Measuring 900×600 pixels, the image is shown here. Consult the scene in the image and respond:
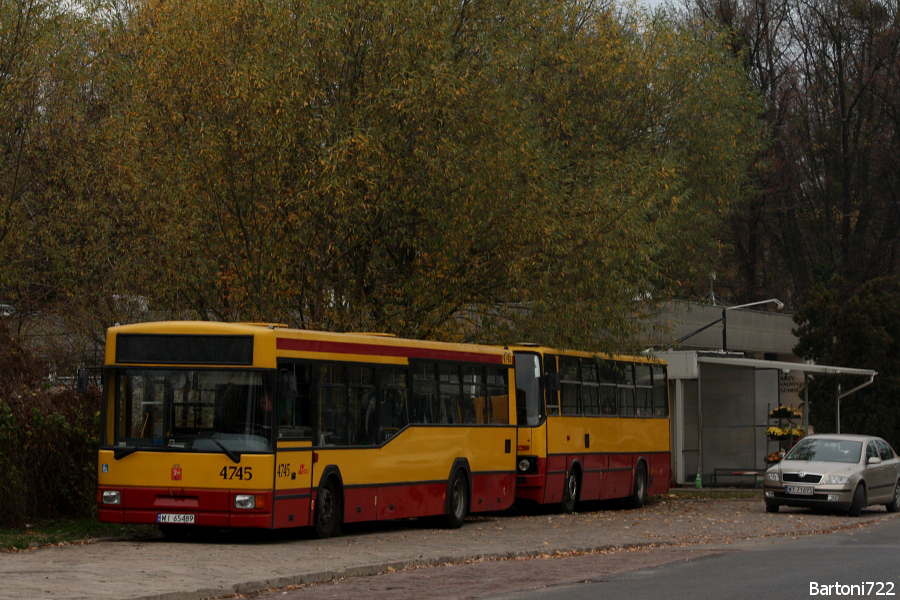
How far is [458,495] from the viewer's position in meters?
23.0

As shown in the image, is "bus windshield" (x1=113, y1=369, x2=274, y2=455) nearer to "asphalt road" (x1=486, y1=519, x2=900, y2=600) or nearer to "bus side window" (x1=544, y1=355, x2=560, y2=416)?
"asphalt road" (x1=486, y1=519, x2=900, y2=600)

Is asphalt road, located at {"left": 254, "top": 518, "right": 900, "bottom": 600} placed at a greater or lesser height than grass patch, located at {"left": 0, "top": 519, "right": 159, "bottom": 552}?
lesser

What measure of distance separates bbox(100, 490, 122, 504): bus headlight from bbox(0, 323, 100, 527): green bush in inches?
72.6

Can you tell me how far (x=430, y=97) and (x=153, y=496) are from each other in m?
8.59

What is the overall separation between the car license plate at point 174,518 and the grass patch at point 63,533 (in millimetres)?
1033

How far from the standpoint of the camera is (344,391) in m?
19.9

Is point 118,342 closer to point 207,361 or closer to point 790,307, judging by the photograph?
point 207,361

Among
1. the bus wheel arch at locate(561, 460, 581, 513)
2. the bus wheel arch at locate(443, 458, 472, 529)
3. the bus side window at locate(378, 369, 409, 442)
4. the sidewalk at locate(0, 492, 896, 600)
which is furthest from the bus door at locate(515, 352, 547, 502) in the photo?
the bus side window at locate(378, 369, 409, 442)

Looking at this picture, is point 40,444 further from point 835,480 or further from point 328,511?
point 835,480

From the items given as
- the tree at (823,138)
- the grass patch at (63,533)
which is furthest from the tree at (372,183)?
the tree at (823,138)

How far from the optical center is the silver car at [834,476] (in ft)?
89.5

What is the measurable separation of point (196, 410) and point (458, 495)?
6102 mm

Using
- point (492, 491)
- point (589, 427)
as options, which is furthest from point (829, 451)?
point (492, 491)

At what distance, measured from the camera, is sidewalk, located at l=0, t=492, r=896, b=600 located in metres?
13.2
